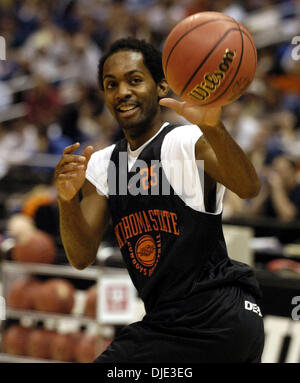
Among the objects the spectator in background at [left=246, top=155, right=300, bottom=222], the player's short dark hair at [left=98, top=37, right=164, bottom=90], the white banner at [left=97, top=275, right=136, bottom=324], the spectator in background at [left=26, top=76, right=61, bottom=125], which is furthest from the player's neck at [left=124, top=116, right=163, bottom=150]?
the spectator in background at [left=26, top=76, right=61, bottom=125]

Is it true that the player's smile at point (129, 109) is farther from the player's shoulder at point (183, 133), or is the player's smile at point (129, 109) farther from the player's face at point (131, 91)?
the player's shoulder at point (183, 133)

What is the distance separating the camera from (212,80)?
2.18 metres

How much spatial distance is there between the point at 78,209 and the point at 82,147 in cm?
561

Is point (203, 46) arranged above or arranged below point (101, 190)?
above

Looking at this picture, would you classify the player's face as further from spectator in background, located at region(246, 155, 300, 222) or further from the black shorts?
spectator in background, located at region(246, 155, 300, 222)

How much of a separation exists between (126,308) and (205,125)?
2.17 meters

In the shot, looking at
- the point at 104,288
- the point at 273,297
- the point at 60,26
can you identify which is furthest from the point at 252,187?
the point at 60,26

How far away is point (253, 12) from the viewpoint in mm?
9164

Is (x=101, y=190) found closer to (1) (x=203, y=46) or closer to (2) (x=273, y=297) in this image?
(1) (x=203, y=46)

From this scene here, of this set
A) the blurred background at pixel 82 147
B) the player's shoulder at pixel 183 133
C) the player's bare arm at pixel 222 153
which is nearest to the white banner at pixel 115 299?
the blurred background at pixel 82 147

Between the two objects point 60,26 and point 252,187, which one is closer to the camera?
point 252,187

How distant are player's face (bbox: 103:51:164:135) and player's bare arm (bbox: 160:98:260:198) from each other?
1.23ft

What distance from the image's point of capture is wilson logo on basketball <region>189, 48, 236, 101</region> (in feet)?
7.09

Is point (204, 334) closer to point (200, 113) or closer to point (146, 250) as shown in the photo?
point (146, 250)
